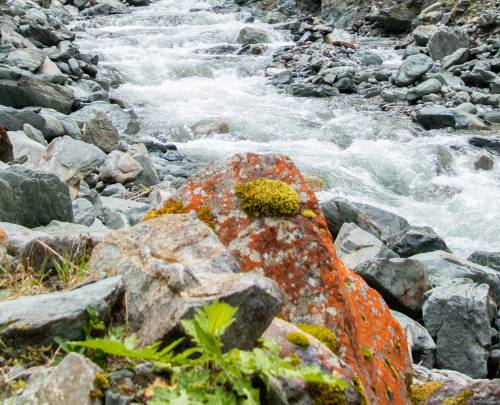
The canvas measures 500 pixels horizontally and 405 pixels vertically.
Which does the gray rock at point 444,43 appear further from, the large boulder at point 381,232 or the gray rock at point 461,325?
the gray rock at point 461,325

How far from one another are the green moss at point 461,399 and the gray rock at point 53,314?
7.22ft

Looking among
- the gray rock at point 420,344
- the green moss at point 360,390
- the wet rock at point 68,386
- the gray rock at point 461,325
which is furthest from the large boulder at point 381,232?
the wet rock at point 68,386

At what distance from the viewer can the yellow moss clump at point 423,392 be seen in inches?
144

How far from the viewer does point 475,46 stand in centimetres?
2145

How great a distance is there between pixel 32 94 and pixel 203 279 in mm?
10438

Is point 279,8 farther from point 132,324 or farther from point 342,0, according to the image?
point 132,324

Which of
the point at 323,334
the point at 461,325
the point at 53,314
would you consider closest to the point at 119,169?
the point at 461,325

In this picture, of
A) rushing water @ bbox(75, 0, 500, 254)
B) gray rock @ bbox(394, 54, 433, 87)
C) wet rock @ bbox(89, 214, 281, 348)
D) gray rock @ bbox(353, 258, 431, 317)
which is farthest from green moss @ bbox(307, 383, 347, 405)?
gray rock @ bbox(394, 54, 433, 87)

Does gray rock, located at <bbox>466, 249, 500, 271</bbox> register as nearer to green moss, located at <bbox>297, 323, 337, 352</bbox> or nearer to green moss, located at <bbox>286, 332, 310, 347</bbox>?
green moss, located at <bbox>297, 323, 337, 352</bbox>

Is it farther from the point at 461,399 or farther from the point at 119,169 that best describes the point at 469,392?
the point at 119,169

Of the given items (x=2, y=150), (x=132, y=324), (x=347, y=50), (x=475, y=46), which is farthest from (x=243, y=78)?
(x=132, y=324)

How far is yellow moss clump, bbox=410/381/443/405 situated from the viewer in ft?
12.0

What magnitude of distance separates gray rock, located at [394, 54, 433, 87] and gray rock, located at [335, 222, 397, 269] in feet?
38.6

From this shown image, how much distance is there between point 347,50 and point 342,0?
983cm
